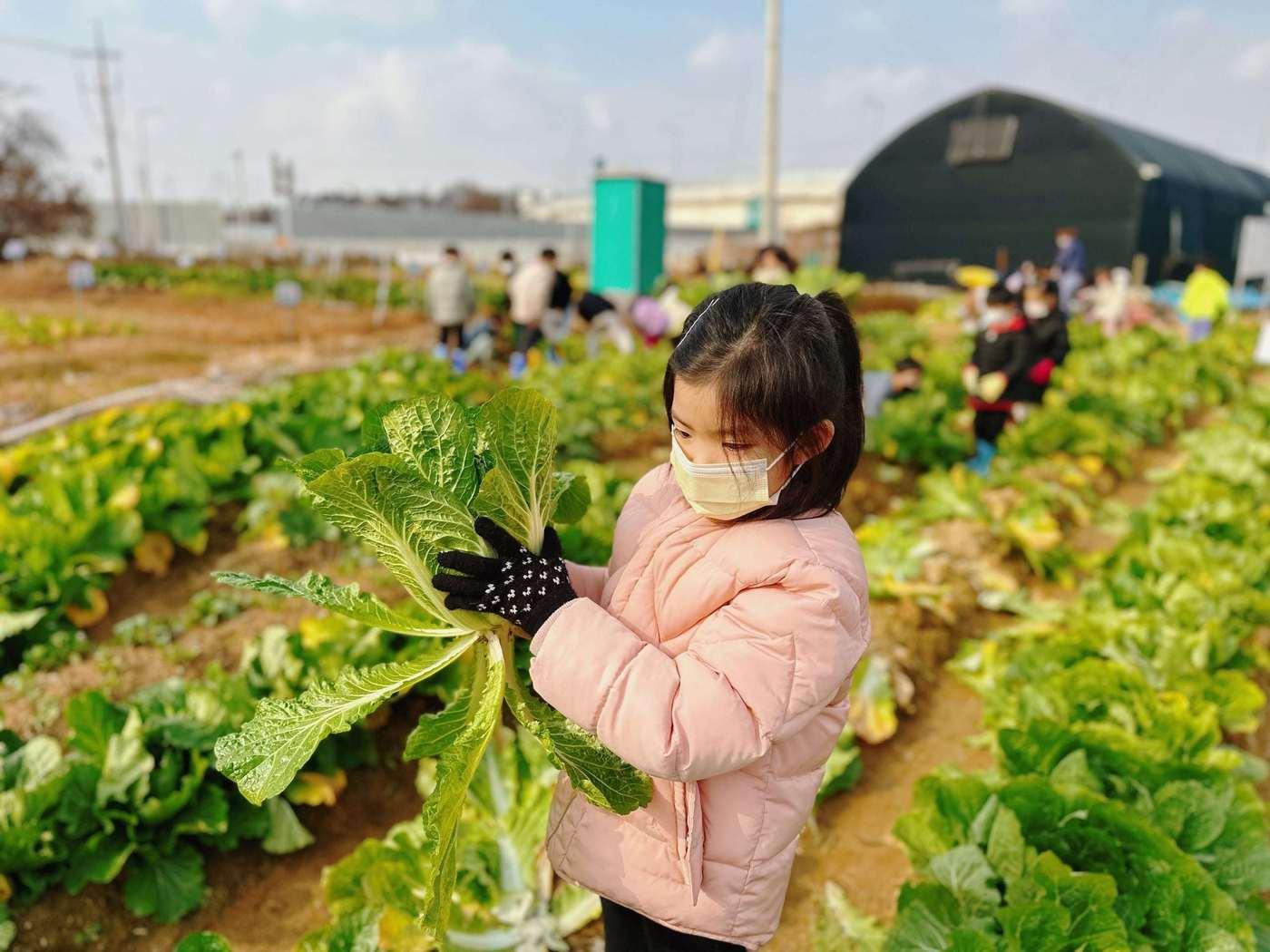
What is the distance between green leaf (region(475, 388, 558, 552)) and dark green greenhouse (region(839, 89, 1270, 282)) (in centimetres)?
2571

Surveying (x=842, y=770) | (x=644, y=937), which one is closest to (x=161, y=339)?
(x=842, y=770)

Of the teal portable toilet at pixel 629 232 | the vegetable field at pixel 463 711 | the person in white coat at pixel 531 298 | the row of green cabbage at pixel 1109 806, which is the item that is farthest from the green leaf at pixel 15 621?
the teal portable toilet at pixel 629 232

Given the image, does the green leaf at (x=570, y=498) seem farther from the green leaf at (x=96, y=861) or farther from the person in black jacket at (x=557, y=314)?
the person in black jacket at (x=557, y=314)

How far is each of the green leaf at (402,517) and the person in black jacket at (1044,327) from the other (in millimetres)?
6282

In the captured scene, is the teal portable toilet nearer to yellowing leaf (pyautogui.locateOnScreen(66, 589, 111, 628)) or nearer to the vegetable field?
the vegetable field

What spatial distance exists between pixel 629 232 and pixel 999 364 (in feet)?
26.4

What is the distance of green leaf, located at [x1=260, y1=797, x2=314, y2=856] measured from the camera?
3.13 meters

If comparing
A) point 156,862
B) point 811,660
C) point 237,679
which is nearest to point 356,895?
point 156,862

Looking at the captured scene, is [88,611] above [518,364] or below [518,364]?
below

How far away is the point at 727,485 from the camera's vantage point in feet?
4.60

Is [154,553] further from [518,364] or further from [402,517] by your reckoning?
[518,364]

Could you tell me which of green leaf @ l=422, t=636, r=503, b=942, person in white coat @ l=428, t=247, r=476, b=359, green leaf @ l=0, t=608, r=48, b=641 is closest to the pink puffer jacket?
green leaf @ l=422, t=636, r=503, b=942

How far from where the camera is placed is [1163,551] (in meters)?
4.48

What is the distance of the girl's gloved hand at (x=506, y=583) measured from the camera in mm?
1416
